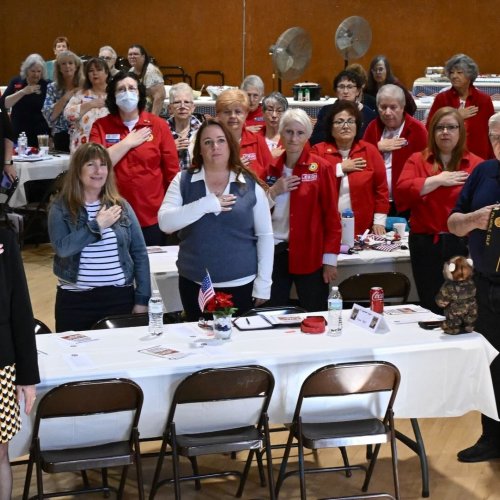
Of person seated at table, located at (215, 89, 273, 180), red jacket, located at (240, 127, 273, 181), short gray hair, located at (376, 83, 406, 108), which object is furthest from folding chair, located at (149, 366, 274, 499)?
short gray hair, located at (376, 83, 406, 108)

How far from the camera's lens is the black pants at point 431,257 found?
6.09 m

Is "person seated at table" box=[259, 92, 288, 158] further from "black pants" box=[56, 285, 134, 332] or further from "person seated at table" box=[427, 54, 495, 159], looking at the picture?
"black pants" box=[56, 285, 134, 332]

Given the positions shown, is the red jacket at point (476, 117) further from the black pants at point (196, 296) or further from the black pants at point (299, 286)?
the black pants at point (196, 296)

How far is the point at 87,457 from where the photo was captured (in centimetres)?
409

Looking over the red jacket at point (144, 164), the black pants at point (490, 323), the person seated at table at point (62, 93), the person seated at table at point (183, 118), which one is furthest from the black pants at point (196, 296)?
the person seated at table at point (62, 93)

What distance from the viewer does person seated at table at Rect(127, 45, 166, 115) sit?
9664mm

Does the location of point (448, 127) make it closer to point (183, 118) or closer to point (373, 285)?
point (373, 285)

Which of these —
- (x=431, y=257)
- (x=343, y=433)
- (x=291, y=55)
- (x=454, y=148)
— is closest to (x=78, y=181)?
(x=343, y=433)

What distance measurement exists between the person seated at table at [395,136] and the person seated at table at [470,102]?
1086 millimetres

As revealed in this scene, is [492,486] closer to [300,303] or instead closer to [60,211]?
[300,303]

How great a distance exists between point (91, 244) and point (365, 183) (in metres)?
2.13

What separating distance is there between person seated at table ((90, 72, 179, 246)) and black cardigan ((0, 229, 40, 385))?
9.70 ft

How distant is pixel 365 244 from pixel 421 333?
1.86m

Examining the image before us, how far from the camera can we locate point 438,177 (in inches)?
240
